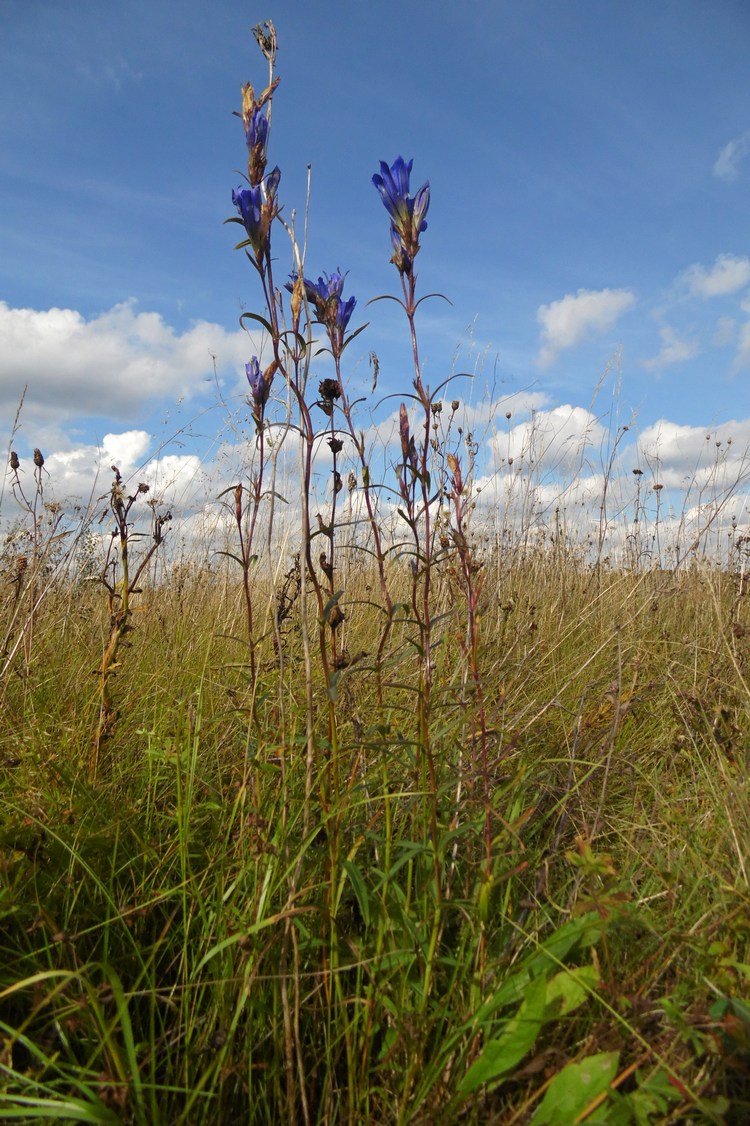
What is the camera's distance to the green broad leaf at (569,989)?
1.10 meters

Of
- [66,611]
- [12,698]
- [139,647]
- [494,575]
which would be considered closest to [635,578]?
[494,575]

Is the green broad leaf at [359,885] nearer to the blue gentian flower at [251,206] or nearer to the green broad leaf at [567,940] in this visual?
the green broad leaf at [567,940]

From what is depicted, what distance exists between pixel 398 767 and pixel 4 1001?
1.08 metres

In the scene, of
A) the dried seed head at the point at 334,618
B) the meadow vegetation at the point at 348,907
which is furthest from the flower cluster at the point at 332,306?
the dried seed head at the point at 334,618

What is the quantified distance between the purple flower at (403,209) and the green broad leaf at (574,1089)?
4.67ft

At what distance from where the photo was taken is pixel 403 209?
1.47 metres

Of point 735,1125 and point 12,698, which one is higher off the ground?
point 12,698

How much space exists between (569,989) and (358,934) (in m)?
0.50

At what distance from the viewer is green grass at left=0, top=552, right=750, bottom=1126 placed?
1.08 meters

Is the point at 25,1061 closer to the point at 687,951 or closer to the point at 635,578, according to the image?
the point at 687,951

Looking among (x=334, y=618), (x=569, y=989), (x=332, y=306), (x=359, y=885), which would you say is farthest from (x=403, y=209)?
(x=569, y=989)

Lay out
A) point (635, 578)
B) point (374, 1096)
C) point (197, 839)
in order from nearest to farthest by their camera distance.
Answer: point (374, 1096) < point (197, 839) < point (635, 578)

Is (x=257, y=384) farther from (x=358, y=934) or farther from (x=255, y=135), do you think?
(x=358, y=934)

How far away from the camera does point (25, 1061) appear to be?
1.26 meters
